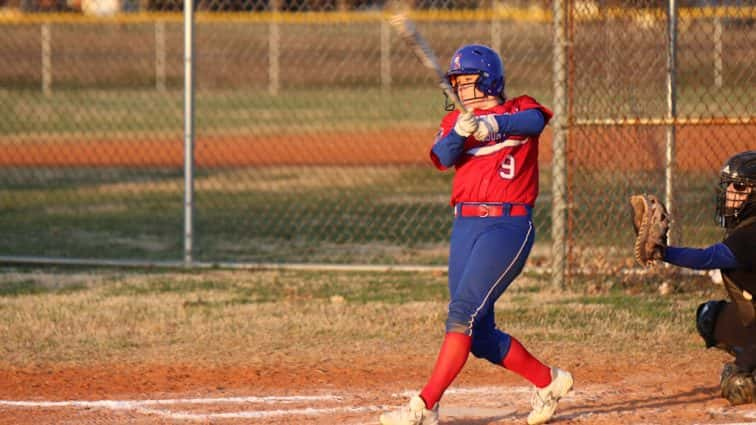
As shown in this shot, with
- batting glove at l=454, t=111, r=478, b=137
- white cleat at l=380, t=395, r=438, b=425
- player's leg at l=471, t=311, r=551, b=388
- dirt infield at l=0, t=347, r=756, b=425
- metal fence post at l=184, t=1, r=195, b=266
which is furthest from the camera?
metal fence post at l=184, t=1, r=195, b=266

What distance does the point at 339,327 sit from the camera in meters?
7.62

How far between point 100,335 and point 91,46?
2346 centimetres

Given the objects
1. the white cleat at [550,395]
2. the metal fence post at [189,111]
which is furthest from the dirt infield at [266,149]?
the white cleat at [550,395]

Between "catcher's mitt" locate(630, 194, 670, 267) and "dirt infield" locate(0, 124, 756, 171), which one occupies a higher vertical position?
"catcher's mitt" locate(630, 194, 670, 267)

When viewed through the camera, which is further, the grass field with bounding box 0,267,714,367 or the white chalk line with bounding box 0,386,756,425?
the grass field with bounding box 0,267,714,367

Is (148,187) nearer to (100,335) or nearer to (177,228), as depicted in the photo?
(177,228)

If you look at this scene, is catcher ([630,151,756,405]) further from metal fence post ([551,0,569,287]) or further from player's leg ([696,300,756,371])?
metal fence post ([551,0,569,287])

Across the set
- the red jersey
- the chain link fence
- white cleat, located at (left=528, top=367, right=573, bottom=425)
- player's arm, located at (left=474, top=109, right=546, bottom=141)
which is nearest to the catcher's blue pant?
the red jersey

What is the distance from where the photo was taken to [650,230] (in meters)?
5.29

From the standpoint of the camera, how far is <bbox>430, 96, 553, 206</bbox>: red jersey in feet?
17.1

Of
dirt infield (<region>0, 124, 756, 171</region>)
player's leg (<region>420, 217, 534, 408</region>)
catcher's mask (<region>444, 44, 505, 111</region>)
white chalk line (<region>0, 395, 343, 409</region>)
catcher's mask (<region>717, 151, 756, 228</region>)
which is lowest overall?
white chalk line (<region>0, 395, 343, 409</region>)

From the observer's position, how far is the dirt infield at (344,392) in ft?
18.5

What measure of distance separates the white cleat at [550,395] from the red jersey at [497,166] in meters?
0.79

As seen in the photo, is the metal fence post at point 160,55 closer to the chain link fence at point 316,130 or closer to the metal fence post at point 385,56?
the chain link fence at point 316,130
